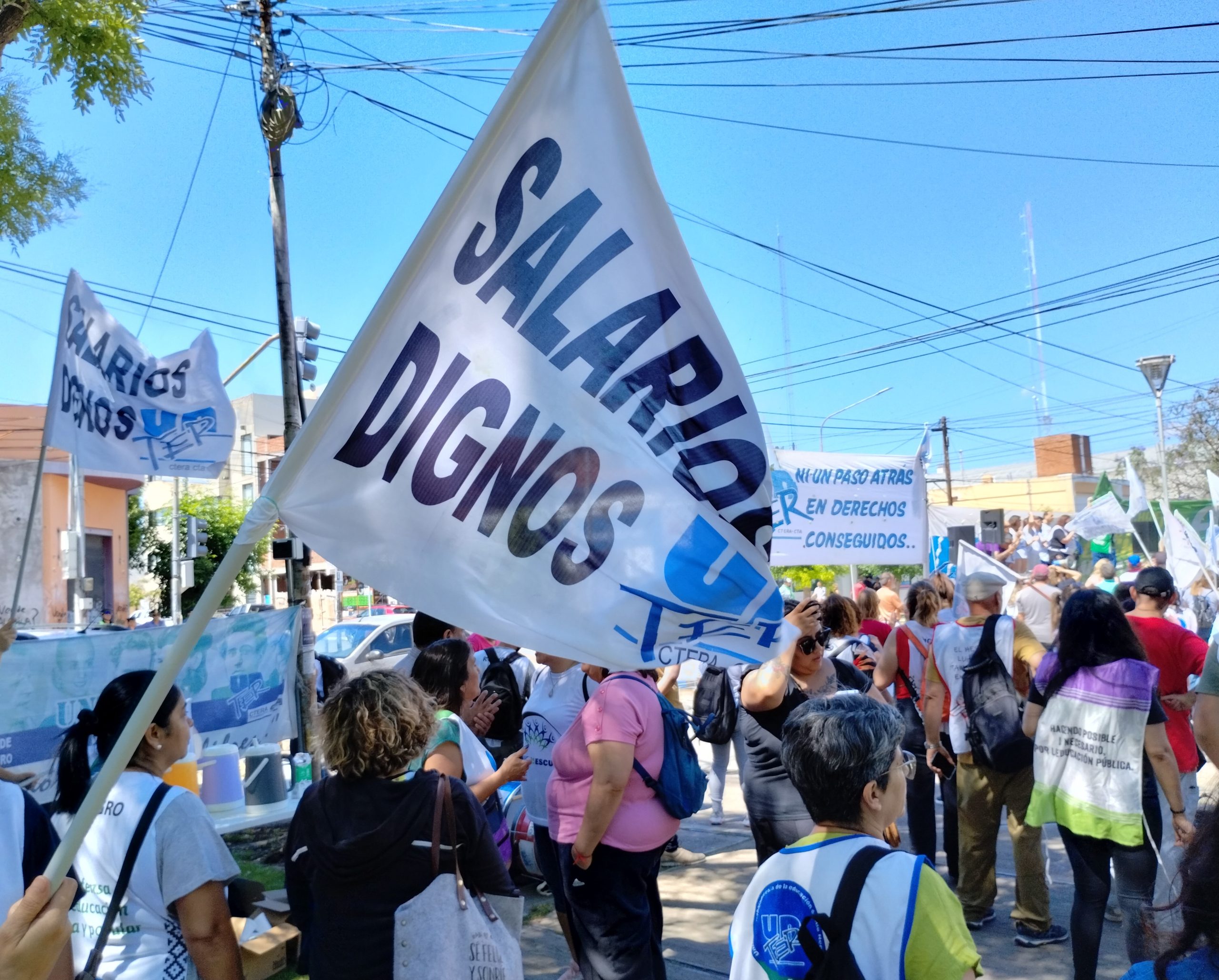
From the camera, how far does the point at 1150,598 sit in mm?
5785

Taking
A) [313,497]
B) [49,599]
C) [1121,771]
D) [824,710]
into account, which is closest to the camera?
[313,497]

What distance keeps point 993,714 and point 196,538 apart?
21336 mm

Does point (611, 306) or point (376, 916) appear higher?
point (611, 306)

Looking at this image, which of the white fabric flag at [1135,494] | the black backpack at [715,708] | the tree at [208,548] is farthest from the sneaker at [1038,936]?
the tree at [208,548]

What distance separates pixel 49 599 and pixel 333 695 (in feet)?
92.4

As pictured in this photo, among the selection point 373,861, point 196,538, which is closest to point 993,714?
point 373,861

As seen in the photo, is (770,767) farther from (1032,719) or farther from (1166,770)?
(1166,770)

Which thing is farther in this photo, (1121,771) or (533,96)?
(1121,771)

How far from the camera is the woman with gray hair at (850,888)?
6.61 feet

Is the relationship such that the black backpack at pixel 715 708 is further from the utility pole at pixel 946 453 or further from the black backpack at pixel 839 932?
the utility pole at pixel 946 453

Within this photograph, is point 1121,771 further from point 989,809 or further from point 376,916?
point 376,916

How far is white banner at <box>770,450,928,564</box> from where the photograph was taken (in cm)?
1012

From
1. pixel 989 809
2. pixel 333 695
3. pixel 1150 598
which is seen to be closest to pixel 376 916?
pixel 333 695

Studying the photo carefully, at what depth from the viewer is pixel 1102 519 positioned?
14055 millimetres
